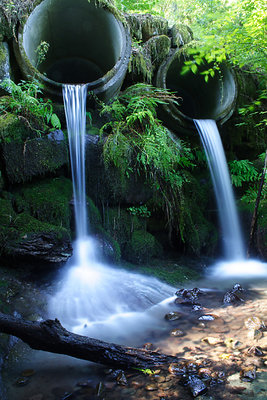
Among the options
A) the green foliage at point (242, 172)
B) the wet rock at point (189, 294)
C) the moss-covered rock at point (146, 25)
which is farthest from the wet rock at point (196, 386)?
the moss-covered rock at point (146, 25)

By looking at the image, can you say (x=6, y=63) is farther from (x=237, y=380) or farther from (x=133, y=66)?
Answer: (x=237, y=380)

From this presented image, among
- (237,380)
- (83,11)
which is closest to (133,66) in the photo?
(83,11)

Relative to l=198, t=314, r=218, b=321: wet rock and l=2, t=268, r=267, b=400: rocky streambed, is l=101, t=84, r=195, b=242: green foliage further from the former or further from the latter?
l=2, t=268, r=267, b=400: rocky streambed

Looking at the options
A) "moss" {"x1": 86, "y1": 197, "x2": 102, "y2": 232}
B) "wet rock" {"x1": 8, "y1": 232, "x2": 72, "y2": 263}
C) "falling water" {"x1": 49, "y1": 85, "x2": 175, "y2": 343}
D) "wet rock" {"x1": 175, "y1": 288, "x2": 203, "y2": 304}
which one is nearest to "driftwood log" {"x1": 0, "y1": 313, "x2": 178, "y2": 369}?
"falling water" {"x1": 49, "y1": 85, "x2": 175, "y2": 343}

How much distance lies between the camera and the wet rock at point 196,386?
1729mm

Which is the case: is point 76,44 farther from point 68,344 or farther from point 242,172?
point 68,344

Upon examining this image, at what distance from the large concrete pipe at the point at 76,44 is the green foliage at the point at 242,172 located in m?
3.32

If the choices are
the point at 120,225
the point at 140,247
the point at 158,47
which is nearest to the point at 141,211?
the point at 120,225

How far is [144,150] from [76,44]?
15.1 feet

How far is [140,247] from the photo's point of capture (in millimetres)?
4824

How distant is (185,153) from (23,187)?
11.7 feet

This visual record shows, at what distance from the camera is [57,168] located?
4293mm

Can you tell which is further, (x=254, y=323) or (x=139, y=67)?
(x=139, y=67)

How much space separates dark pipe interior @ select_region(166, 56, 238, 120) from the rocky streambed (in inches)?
213
